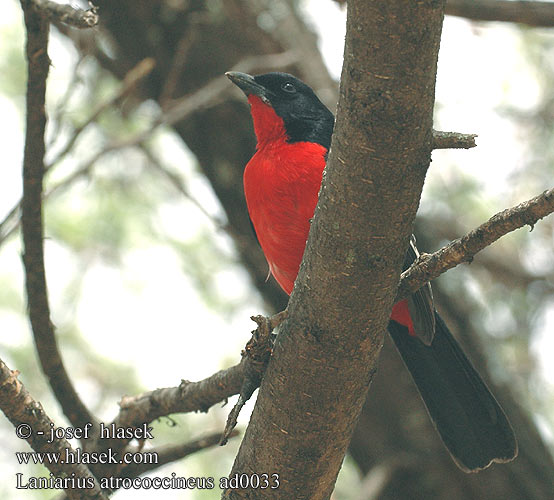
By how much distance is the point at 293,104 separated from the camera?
3.64 m

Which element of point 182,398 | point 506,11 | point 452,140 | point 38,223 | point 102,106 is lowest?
point 182,398

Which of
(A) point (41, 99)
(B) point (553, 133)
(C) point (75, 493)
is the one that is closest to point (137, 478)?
(C) point (75, 493)

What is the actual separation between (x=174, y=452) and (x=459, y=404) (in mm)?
1343

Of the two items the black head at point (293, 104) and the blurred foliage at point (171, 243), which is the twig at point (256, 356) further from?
the blurred foliage at point (171, 243)

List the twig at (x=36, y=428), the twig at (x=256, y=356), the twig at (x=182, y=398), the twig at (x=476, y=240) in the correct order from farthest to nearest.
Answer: the twig at (x=182, y=398), the twig at (x=256, y=356), the twig at (x=36, y=428), the twig at (x=476, y=240)

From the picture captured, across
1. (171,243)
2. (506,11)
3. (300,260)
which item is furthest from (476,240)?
(171,243)

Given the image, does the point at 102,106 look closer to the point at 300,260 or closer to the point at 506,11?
the point at 300,260

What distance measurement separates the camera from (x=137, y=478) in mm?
2916

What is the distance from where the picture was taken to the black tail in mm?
3152

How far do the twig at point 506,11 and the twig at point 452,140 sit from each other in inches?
82.0

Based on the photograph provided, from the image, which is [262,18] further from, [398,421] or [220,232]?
[398,421]

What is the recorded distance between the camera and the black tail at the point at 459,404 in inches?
124

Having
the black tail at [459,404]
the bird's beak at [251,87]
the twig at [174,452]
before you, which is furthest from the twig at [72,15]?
the black tail at [459,404]

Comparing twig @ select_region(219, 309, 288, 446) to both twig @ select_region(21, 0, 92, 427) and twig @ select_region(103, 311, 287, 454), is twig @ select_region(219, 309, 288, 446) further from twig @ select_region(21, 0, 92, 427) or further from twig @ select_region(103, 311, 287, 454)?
twig @ select_region(21, 0, 92, 427)
